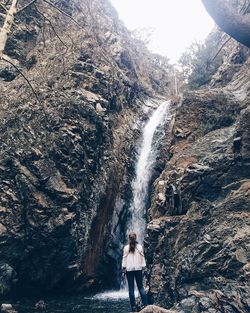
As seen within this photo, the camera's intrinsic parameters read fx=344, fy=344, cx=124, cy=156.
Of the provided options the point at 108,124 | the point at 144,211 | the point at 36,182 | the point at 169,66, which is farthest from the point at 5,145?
the point at 169,66

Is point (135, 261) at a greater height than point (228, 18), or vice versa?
point (228, 18)

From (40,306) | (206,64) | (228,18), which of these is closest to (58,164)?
(40,306)

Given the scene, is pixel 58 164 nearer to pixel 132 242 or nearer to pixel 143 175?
pixel 143 175

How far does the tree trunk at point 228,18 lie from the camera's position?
5.43 m

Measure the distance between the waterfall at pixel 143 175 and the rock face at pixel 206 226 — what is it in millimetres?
2330

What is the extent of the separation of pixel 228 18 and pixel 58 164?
37.5 ft

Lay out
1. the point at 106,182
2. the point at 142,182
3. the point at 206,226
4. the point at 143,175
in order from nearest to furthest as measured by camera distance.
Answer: the point at 206,226
the point at 106,182
the point at 142,182
the point at 143,175

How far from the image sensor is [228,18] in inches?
216

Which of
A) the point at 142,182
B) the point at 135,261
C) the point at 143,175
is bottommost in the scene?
the point at 135,261

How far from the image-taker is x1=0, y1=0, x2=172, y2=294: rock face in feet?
46.2

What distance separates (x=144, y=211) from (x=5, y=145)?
24.7 ft

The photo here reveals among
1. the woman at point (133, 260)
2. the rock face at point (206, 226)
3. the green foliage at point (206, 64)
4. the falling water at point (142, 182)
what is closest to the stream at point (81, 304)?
the falling water at point (142, 182)

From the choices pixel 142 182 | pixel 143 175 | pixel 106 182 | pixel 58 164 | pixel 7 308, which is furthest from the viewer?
pixel 143 175

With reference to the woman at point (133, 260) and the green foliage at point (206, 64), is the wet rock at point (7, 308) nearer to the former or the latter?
the woman at point (133, 260)
